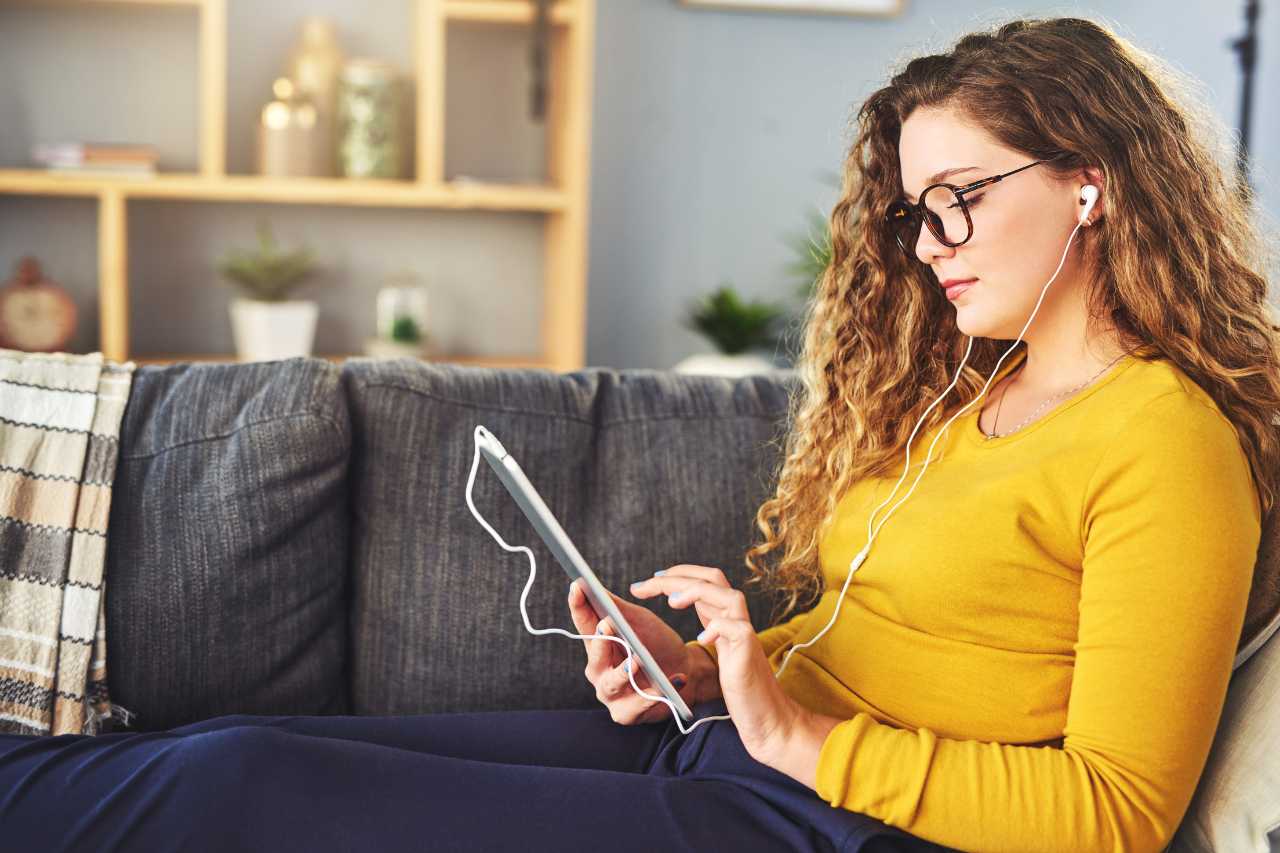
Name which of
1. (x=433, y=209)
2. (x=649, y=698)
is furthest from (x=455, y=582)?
(x=433, y=209)

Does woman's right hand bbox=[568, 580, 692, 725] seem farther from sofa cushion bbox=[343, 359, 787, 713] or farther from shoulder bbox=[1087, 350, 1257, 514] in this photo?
shoulder bbox=[1087, 350, 1257, 514]

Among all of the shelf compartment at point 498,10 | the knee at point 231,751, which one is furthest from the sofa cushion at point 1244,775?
the shelf compartment at point 498,10

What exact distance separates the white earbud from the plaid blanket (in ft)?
3.38

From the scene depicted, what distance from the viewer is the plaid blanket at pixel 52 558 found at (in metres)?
1.32

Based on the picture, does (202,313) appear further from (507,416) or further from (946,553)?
(946,553)

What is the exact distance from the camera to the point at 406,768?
104 cm

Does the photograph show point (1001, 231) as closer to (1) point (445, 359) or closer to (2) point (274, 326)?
(2) point (274, 326)

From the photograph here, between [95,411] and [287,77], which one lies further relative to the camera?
[287,77]

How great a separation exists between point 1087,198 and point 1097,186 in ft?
0.06

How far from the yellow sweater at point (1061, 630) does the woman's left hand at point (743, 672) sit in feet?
0.14

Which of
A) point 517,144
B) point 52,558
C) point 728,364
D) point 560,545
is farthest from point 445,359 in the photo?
point 560,545

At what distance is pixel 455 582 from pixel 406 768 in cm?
44

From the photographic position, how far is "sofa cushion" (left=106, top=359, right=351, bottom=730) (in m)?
1.37

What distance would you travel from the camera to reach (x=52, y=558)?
1.34 meters
